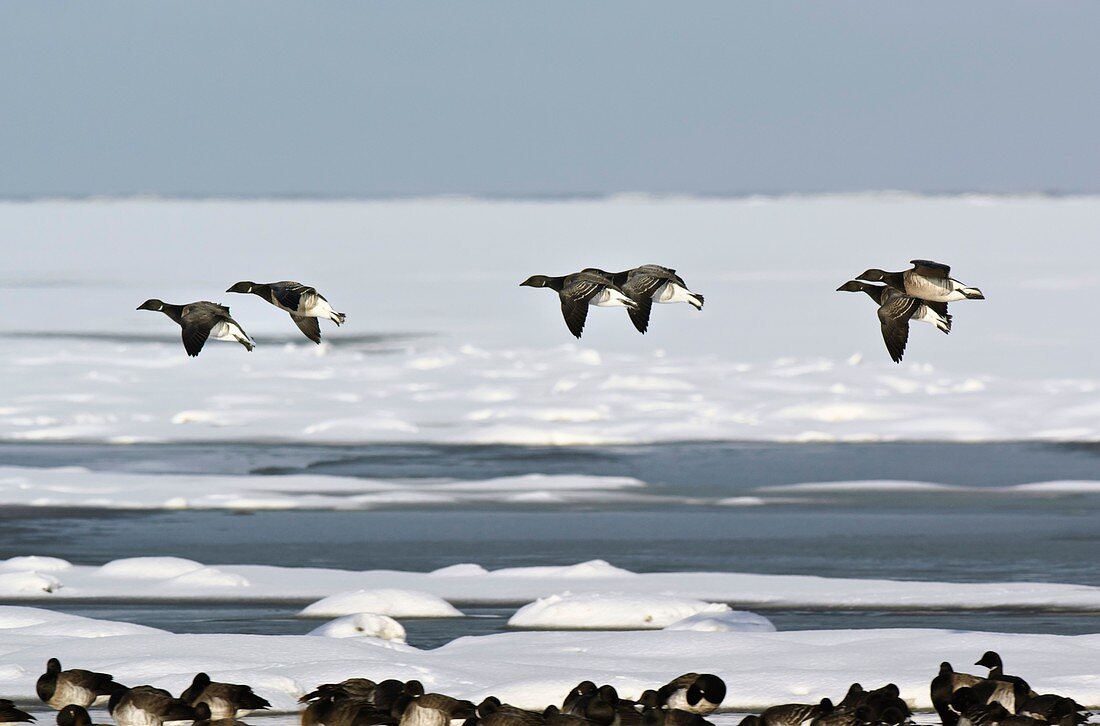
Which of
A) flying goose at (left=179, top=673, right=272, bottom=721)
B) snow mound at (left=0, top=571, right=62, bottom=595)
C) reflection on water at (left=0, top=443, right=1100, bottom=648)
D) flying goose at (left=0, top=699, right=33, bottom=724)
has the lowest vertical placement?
flying goose at (left=0, top=699, right=33, bottom=724)

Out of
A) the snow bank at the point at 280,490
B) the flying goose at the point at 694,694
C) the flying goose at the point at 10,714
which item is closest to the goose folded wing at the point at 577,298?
the flying goose at the point at 694,694

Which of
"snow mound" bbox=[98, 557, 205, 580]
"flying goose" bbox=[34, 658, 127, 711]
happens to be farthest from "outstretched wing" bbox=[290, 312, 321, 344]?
A: "snow mound" bbox=[98, 557, 205, 580]

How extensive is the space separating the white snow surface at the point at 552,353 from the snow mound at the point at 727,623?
1114 centimetres

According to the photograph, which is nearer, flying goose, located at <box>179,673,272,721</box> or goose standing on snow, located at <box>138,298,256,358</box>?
goose standing on snow, located at <box>138,298,256,358</box>

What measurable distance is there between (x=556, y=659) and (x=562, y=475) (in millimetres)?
9595

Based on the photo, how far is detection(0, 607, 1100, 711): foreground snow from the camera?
11.0 metres

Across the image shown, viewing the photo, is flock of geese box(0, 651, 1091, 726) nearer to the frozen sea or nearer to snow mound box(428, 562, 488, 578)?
the frozen sea

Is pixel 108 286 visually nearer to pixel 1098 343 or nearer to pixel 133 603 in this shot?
pixel 1098 343

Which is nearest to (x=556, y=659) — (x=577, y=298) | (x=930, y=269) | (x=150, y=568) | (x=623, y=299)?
(x=577, y=298)

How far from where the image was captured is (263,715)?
10641mm

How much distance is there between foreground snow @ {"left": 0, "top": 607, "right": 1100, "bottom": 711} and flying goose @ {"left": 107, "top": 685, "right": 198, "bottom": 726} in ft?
3.29

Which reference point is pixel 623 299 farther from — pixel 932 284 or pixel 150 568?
pixel 150 568

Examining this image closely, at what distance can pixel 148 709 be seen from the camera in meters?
9.73

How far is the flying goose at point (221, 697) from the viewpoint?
10.0 meters
